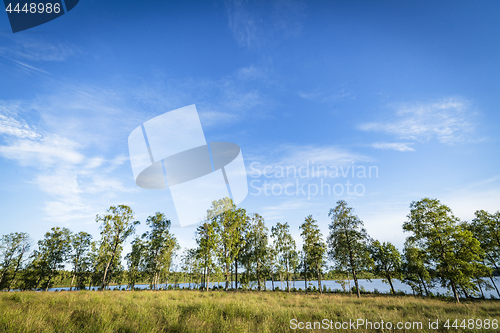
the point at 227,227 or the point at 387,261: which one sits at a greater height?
the point at 227,227

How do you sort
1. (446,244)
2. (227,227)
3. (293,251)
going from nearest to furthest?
(446,244)
(227,227)
(293,251)

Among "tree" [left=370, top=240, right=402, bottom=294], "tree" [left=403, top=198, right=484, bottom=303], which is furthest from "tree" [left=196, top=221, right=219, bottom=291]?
"tree" [left=370, top=240, right=402, bottom=294]

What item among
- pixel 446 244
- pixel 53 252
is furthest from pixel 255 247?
pixel 53 252

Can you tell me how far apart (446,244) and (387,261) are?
25354 mm

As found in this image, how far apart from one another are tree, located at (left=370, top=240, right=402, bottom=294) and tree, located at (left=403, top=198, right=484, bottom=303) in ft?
67.2

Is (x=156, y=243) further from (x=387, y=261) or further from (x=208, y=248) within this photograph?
(x=387, y=261)

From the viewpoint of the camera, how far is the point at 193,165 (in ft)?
25.1

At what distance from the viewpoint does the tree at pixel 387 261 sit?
40434 millimetres

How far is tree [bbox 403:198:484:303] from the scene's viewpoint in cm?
1939

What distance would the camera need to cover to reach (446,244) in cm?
2081

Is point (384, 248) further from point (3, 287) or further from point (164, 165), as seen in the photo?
point (3, 287)

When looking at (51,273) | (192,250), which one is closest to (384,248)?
(192,250)

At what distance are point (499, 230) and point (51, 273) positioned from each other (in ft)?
262

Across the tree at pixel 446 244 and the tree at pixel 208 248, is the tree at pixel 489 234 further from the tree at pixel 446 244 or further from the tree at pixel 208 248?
the tree at pixel 208 248
